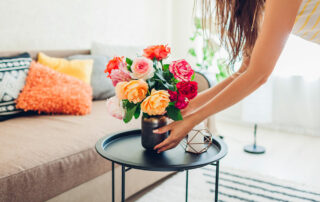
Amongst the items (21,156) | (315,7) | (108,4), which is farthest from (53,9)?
(315,7)

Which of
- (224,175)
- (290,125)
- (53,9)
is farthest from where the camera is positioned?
(290,125)

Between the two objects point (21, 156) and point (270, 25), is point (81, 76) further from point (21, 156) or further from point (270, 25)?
point (270, 25)

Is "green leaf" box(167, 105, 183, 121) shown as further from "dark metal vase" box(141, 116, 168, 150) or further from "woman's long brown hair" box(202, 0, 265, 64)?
"woman's long brown hair" box(202, 0, 265, 64)

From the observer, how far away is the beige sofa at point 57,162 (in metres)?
1.18

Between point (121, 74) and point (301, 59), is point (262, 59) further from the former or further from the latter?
point (301, 59)

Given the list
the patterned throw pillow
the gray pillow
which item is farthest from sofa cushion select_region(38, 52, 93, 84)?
the patterned throw pillow

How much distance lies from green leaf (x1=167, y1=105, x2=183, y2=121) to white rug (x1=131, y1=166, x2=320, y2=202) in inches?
33.3

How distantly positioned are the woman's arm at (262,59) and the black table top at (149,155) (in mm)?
86

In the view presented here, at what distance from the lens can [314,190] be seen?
6.17 ft

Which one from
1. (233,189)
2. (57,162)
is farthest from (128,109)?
(233,189)

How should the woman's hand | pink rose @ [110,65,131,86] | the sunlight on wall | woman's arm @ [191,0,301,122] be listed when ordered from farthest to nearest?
the sunlight on wall, pink rose @ [110,65,131,86], the woman's hand, woman's arm @ [191,0,301,122]

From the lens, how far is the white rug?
1.77 meters

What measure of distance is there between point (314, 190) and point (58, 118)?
165cm

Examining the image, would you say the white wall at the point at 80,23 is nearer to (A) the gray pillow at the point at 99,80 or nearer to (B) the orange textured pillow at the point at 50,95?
(A) the gray pillow at the point at 99,80
